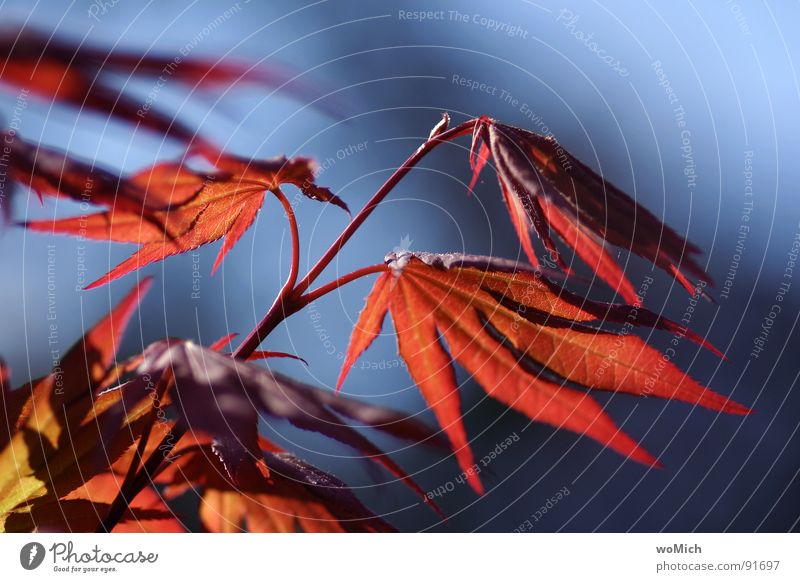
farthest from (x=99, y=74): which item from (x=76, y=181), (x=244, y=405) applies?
(x=244, y=405)

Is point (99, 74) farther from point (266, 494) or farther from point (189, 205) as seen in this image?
point (266, 494)

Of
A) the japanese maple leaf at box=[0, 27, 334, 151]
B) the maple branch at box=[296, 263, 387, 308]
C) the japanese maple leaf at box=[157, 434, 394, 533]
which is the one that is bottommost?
the japanese maple leaf at box=[157, 434, 394, 533]

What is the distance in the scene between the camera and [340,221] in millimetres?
366

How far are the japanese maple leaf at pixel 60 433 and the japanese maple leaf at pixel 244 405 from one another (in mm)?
19

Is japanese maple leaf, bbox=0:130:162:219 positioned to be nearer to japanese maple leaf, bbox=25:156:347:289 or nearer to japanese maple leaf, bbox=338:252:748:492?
japanese maple leaf, bbox=25:156:347:289

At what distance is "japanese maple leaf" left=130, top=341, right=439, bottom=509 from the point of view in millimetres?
202

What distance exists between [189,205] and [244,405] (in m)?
0.09

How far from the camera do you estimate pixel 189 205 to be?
28 cm

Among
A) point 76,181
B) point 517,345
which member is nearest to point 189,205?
point 76,181

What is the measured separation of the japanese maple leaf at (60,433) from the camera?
0.26 metres

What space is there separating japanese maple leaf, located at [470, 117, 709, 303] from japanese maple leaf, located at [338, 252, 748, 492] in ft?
0.08

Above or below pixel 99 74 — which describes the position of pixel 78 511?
below

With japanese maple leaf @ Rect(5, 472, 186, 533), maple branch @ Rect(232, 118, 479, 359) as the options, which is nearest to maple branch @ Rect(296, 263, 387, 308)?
maple branch @ Rect(232, 118, 479, 359)
